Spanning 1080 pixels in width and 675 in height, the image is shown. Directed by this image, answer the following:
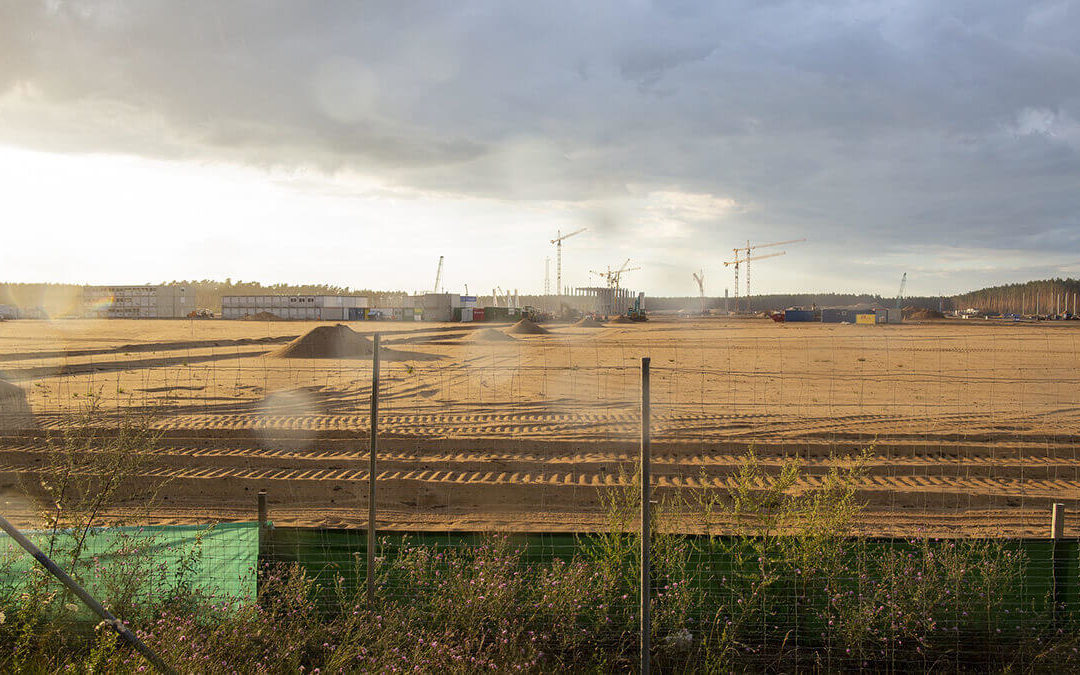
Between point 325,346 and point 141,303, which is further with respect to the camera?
point 141,303

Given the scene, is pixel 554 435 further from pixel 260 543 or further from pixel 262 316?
pixel 262 316

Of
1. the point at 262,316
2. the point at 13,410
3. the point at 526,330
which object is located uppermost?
the point at 262,316

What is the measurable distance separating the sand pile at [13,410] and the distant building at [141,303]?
85184mm

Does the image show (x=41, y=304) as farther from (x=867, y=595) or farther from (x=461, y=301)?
(x=867, y=595)

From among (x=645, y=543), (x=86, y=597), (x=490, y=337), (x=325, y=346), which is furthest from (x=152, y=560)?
(x=490, y=337)

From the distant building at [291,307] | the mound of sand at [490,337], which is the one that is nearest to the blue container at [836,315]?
the mound of sand at [490,337]

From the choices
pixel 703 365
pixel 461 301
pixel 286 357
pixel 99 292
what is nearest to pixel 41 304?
pixel 99 292

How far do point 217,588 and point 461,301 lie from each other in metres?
88.4

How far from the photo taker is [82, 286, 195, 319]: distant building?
297 ft

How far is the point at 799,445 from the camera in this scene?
10.8 metres

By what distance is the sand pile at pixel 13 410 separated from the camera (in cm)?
1203

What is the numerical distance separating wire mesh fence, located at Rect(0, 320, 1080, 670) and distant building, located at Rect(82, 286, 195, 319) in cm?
7856

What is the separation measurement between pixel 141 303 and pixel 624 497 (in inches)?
4095

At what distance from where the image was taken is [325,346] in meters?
28.0
